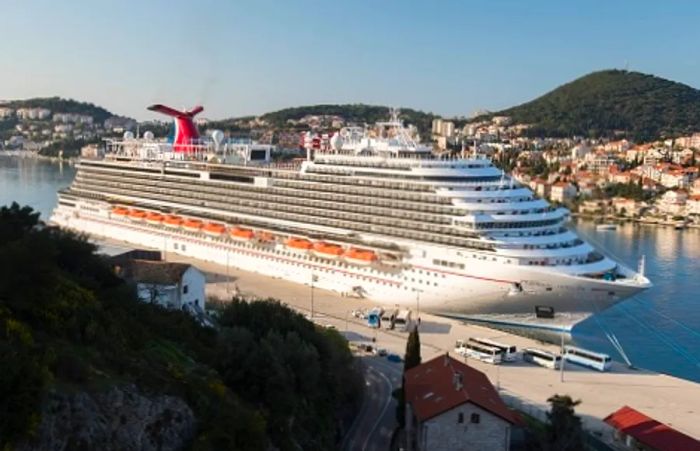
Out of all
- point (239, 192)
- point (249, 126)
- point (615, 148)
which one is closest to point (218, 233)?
point (239, 192)

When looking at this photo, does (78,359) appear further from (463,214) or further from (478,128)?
(478,128)

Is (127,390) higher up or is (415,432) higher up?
(127,390)

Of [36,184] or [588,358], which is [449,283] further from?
[36,184]

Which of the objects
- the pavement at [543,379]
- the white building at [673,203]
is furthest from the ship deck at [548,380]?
the white building at [673,203]

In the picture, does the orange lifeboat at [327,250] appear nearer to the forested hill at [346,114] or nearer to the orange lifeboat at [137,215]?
the orange lifeboat at [137,215]

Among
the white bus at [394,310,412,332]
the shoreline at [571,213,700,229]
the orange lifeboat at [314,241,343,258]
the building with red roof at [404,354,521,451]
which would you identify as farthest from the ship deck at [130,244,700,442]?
the shoreline at [571,213,700,229]

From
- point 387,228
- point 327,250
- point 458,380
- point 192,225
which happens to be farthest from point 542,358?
point 192,225
